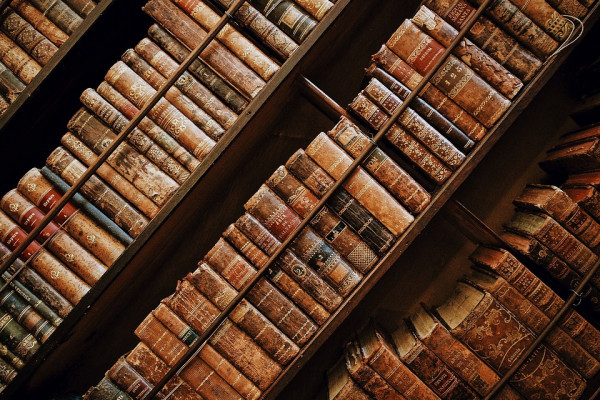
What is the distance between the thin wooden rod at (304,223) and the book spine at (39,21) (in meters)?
1.45

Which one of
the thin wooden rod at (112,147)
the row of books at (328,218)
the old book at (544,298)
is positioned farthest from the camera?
the old book at (544,298)

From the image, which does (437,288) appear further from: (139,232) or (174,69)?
(174,69)

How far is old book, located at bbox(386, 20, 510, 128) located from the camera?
1650mm

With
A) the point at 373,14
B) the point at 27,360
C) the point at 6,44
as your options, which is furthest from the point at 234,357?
the point at 373,14

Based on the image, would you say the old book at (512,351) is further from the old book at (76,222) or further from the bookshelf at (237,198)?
the old book at (76,222)

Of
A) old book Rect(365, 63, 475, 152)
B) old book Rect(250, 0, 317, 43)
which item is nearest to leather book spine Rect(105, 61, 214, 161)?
old book Rect(250, 0, 317, 43)

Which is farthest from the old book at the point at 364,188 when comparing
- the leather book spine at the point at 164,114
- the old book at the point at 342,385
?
the old book at the point at 342,385

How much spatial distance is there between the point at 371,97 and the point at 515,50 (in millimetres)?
683

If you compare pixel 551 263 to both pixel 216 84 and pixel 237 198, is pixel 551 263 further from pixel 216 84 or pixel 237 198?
pixel 216 84

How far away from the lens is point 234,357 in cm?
162

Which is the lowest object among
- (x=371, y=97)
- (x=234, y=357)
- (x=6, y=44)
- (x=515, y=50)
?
(x=234, y=357)

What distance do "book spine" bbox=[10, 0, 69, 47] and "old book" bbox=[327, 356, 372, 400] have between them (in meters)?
2.11

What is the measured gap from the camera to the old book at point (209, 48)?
5.58 ft

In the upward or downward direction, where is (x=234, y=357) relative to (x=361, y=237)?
downward
